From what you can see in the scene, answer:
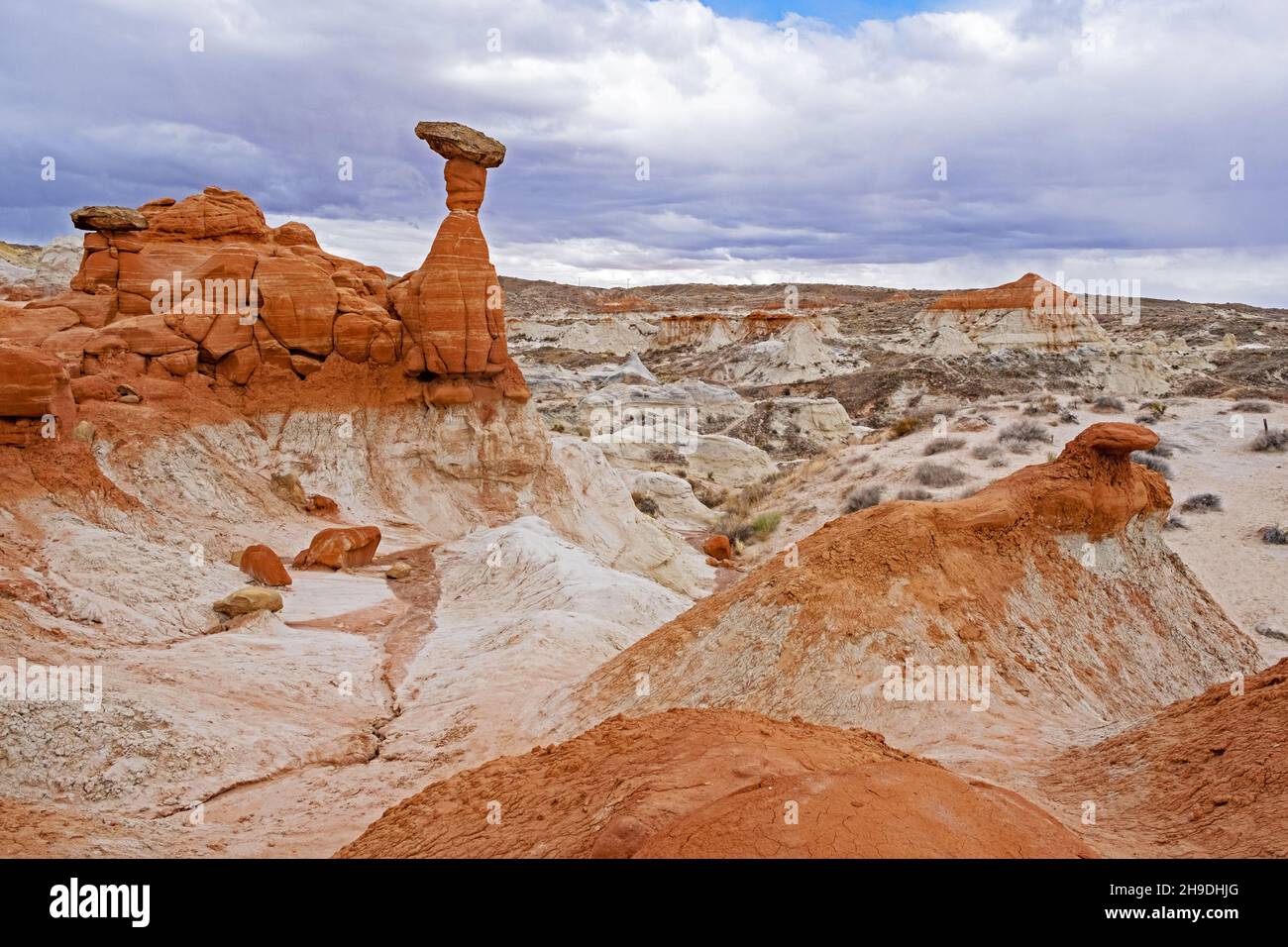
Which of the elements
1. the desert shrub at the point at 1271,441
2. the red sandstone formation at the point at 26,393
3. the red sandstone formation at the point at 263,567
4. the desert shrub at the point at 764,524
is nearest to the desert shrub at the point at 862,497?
the desert shrub at the point at 764,524

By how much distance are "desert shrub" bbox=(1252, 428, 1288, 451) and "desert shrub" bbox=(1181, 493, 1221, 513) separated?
5.05m

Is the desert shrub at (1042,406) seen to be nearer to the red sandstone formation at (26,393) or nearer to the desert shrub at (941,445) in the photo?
the desert shrub at (941,445)

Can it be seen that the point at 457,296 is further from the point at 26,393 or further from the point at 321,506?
the point at 26,393

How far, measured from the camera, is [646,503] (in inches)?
1108

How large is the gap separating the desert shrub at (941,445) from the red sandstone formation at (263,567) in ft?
70.1

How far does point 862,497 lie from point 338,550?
15822 millimetres

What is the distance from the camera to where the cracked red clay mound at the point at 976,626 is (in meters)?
8.66

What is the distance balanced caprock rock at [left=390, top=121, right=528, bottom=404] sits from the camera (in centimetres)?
2219

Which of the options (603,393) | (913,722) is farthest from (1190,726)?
(603,393)

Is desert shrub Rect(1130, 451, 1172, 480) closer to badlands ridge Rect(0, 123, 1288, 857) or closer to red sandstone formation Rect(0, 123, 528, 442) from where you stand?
badlands ridge Rect(0, 123, 1288, 857)

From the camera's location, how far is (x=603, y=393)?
40.3 m

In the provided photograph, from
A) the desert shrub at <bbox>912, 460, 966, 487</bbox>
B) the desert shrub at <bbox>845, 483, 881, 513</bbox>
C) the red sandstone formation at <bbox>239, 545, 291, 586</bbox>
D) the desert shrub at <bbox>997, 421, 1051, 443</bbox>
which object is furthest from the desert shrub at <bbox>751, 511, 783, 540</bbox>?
the red sandstone formation at <bbox>239, 545, 291, 586</bbox>

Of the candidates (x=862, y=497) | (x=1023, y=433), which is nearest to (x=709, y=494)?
(x=862, y=497)
